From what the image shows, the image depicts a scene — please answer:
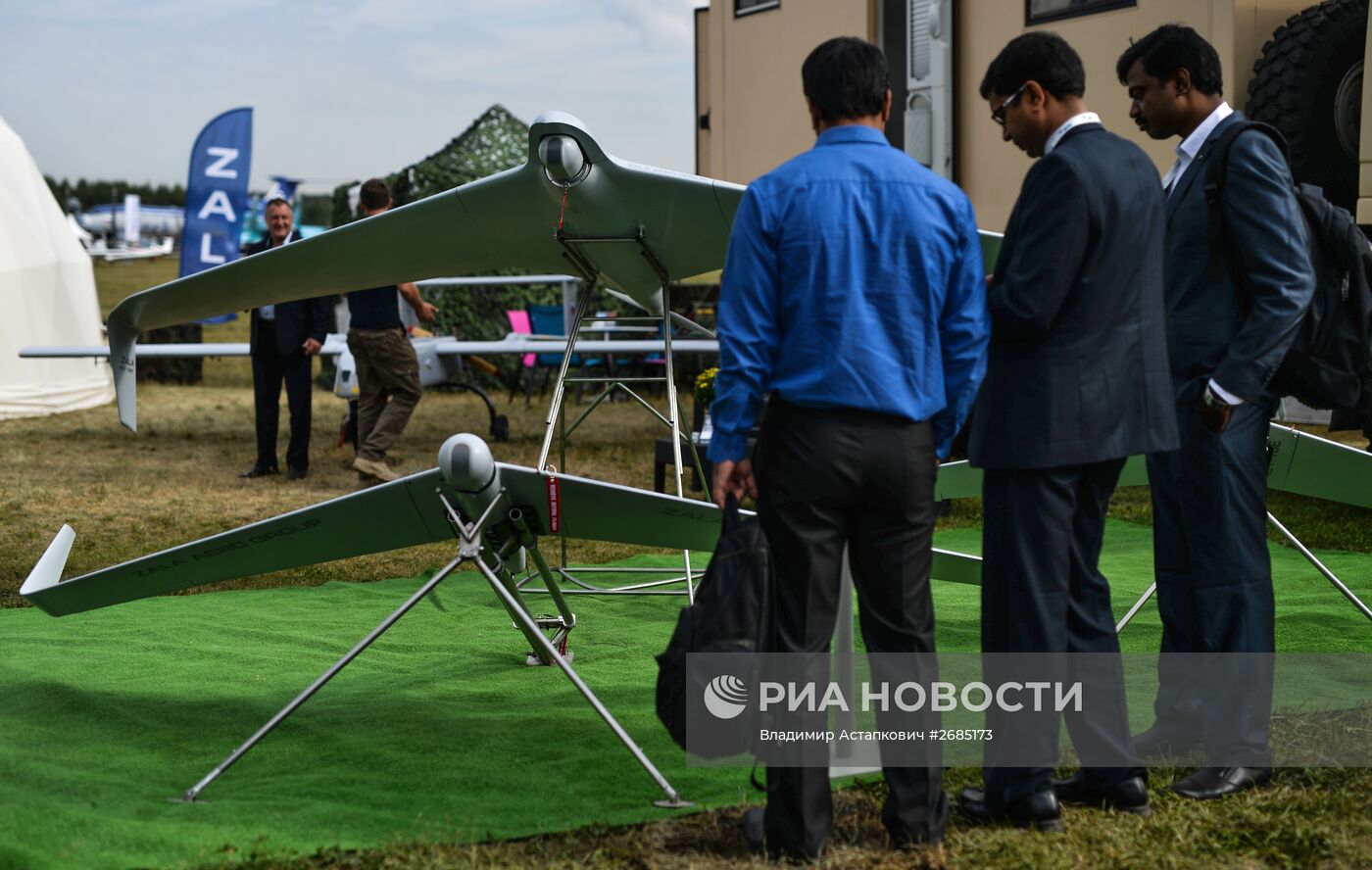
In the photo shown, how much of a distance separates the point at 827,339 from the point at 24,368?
1207 centimetres

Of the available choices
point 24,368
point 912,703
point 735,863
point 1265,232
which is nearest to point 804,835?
point 735,863

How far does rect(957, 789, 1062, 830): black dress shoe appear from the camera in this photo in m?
2.68

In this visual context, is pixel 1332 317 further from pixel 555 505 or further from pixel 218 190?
pixel 218 190

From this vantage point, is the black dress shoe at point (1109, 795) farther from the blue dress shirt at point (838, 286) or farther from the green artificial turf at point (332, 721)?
the blue dress shirt at point (838, 286)

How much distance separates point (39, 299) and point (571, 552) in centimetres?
908

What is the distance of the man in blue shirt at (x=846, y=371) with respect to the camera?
2420mm

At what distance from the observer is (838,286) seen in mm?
2426

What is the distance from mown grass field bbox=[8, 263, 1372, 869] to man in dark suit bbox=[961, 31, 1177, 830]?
18cm

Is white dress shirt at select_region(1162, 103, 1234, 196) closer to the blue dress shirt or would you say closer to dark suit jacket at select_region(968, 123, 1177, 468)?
dark suit jacket at select_region(968, 123, 1177, 468)

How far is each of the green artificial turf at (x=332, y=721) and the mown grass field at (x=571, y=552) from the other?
9cm

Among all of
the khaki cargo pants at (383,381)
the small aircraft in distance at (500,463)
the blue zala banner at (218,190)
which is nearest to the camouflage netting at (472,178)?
the blue zala banner at (218,190)

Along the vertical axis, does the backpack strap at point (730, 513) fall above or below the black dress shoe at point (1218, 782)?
above

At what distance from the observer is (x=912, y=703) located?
2475mm

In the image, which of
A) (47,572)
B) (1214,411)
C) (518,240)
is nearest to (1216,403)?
(1214,411)
